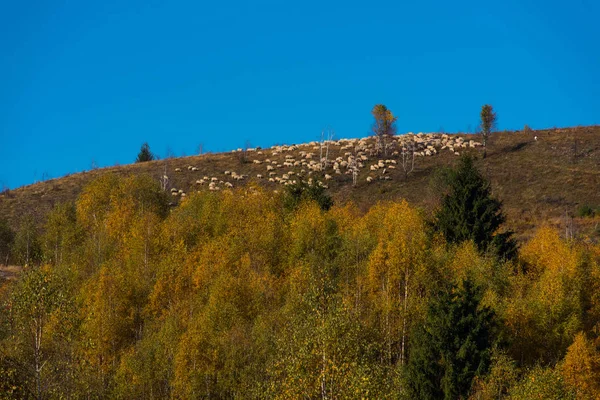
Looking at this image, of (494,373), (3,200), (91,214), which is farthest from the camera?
(3,200)

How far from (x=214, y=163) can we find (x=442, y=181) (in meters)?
74.2

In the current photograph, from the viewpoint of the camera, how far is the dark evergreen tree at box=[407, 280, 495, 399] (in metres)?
52.0

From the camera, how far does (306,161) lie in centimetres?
16362

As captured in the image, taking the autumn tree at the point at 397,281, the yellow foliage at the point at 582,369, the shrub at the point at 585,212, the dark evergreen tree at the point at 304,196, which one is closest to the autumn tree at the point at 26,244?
the dark evergreen tree at the point at 304,196

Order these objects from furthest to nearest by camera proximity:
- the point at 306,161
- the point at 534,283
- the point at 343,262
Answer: the point at 306,161 < the point at 343,262 < the point at 534,283

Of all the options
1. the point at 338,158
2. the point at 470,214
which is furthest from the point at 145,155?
the point at 470,214

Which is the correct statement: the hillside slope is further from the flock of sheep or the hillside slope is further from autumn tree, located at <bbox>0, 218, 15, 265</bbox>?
autumn tree, located at <bbox>0, 218, 15, 265</bbox>

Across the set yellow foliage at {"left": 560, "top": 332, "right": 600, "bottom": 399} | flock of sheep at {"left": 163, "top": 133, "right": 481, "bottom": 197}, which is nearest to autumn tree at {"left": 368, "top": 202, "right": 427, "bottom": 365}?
yellow foliage at {"left": 560, "top": 332, "right": 600, "bottom": 399}

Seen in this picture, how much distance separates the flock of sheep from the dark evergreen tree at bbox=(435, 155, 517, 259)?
59255 mm

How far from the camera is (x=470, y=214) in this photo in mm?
79125

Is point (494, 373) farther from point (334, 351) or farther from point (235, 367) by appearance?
point (235, 367)

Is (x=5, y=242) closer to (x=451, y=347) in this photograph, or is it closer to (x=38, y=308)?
(x=38, y=308)

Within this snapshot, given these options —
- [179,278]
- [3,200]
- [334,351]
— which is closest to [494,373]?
[334,351]

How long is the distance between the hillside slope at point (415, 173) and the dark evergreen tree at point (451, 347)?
5287 centimetres
